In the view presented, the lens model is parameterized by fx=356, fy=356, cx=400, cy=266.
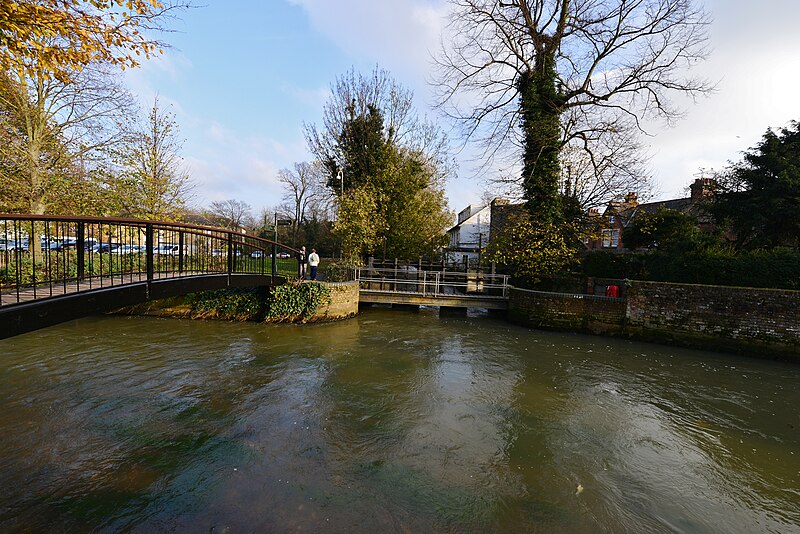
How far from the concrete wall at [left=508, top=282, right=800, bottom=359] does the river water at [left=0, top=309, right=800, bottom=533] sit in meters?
1.40

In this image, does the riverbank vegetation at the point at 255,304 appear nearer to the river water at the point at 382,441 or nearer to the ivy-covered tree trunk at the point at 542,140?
the river water at the point at 382,441

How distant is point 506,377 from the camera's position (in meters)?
8.21

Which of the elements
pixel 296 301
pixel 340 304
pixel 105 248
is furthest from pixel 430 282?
pixel 105 248

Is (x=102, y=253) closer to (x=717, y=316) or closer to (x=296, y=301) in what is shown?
(x=296, y=301)

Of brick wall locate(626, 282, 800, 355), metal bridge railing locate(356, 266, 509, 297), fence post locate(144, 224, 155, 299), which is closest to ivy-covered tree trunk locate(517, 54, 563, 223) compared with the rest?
metal bridge railing locate(356, 266, 509, 297)

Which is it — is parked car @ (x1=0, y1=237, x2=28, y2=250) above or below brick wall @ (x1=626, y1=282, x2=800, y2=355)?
above

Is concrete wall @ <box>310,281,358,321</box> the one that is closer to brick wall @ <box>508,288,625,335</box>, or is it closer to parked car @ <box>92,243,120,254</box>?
parked car @ <box>92,243,120,254</box>

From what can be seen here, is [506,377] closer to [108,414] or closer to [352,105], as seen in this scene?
[108,414]

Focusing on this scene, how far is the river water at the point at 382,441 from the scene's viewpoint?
3.80 metres

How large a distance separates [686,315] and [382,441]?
11.6m

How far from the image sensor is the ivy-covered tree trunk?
1555cm

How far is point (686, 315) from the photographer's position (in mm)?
11602

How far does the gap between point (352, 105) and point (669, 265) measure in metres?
17.9

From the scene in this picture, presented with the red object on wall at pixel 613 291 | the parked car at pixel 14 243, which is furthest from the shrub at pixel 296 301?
the red object on wall at pixel 613 291
